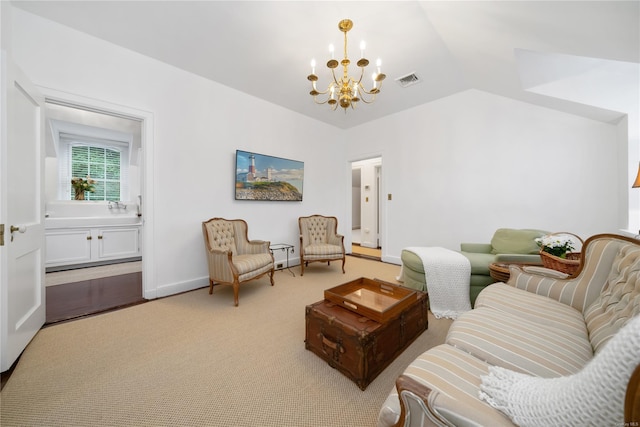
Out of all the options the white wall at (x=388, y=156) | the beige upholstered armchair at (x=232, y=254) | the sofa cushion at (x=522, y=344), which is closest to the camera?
the sofa cushion at (x=522, y=344)

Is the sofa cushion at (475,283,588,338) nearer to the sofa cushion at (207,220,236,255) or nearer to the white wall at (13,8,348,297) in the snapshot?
the sofa cushion at (207,220,236,255)

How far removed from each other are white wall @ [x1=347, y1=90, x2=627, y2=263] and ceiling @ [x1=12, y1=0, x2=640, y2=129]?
32 cm

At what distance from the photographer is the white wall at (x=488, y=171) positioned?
2.89 meters

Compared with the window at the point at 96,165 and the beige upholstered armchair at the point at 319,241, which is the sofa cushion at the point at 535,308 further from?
the window at the point at 96,165

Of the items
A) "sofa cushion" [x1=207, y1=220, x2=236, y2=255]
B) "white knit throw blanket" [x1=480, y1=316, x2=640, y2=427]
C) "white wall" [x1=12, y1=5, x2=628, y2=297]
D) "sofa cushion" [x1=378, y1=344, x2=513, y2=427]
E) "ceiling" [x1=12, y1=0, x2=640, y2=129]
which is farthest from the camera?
"sofa cushion" [x1=207, y1=220, x2=236, y2=255]

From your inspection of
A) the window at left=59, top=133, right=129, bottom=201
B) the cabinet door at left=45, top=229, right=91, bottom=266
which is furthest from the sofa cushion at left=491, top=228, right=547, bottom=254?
the window at left=59, top=133, right=129, bottom=201

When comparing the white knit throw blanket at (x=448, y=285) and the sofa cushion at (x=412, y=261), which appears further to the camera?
the sofa cushion at (x=412, y=261)

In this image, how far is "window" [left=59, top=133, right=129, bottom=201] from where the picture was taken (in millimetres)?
4621

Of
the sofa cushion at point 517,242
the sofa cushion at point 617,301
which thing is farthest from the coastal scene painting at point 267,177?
the sofa cushion at point 617,301

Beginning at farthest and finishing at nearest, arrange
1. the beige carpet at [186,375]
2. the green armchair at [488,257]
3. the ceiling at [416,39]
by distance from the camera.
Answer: the green armchair at [488,257] → the ceiling at [416,39] → the beige carpet at [186,375]

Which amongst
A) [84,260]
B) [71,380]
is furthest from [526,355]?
[84,260]

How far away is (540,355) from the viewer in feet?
3.49

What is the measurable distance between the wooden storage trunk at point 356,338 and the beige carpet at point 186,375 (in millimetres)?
73

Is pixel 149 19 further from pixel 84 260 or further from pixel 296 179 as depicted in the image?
pixel 84 260
